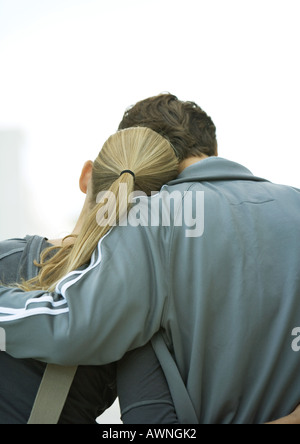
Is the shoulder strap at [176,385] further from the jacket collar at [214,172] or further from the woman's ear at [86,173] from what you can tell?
the woman's ear at [86,173]

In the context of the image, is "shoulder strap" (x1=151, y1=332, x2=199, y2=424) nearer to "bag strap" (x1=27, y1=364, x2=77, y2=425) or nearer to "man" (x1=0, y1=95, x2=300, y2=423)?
"man" (x1=0, y1=95, x2=300, y2=423)

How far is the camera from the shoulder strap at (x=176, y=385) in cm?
95

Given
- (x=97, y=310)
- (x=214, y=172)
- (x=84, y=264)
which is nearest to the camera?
(x=97, y=310)

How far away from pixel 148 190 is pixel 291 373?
417 millimetres

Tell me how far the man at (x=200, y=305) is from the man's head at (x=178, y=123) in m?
0.31

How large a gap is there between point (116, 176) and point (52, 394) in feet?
1.32

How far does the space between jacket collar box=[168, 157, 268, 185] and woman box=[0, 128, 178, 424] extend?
0.18ft

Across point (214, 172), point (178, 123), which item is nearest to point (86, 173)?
point (178, 123)

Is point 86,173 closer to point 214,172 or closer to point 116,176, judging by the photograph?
point 116,176

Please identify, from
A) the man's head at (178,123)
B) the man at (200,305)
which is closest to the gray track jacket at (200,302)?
the man at (200,305)

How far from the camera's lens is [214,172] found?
44.3 inches
